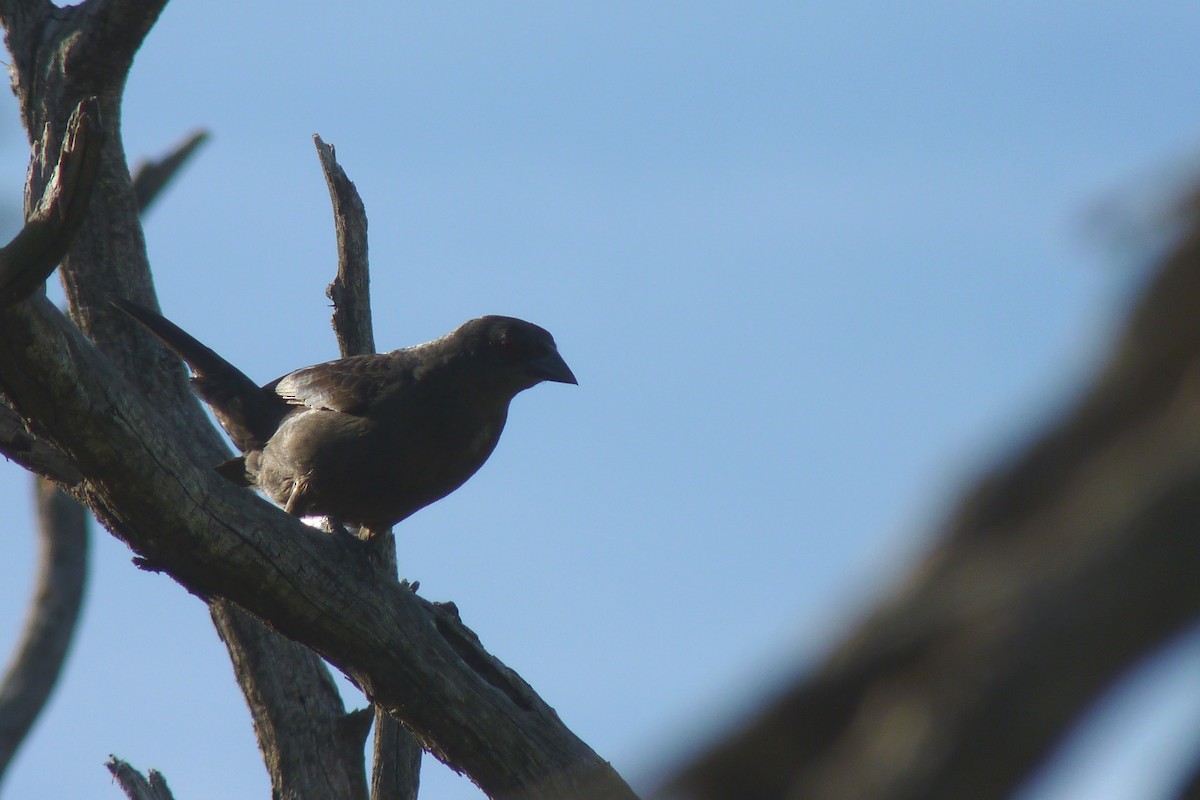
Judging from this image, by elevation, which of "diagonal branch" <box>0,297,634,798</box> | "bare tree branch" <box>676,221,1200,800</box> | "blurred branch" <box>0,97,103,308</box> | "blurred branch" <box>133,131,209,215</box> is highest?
"blurred branch" <box>133,131,209,215</box>

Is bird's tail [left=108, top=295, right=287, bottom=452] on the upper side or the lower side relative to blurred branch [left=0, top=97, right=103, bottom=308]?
upper

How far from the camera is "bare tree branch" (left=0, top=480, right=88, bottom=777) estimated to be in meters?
11.1

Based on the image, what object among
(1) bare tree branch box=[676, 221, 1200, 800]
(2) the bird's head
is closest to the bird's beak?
(2) the bird's head

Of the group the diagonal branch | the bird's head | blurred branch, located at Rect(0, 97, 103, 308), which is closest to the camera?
blurred branch, located at Rect(0, 97, 103, 308)

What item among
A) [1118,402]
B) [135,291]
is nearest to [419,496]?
[135,291]

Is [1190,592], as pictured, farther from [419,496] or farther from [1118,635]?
[419,496]

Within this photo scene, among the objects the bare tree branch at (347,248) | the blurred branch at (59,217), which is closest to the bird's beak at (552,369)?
the bare tree branch at (347,248)

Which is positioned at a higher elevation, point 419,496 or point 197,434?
point 197,434

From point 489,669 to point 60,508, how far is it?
285 inches

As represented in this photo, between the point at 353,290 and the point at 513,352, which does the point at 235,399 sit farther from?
the point at 513,352

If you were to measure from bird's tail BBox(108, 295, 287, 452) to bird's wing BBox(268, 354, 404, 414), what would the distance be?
26 cm

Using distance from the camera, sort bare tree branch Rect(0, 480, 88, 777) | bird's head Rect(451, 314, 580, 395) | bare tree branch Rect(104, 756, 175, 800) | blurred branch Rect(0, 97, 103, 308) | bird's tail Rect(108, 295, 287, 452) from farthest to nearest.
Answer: bare tree branch Rect(0, 480, 88, 777), bird's tail Rect(108, 295, 287, 452), bird's head Rect(451, 314, 580, 395), bare tree branch Rect(104, 756, 175, 800), blurred branch Rect(0, 97, 103, 308)

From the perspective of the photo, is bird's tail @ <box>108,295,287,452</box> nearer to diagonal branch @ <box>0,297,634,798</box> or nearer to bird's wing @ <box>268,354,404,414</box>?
bird's wing @ <box>268,354,404,414</box>

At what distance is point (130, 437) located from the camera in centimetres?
498
